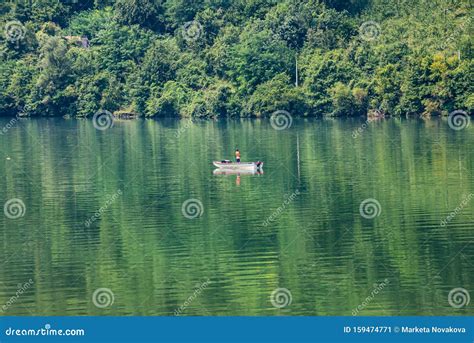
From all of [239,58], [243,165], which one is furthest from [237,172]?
[239,58]

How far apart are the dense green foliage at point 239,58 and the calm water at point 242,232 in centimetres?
2889

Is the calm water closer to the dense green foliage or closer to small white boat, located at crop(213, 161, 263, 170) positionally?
small white boat, located at crop(213, 161, 263, 170)

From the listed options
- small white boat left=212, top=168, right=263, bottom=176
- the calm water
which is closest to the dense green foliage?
the calm water

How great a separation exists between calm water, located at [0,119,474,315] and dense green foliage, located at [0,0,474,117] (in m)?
28.9

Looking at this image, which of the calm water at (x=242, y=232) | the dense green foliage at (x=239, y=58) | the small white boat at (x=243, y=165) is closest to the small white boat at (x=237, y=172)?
the small white boat at (x=243, y=165)

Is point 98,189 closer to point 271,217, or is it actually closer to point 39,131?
point 271,217

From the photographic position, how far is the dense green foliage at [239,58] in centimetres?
9288

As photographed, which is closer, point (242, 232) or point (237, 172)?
point (242, 232)

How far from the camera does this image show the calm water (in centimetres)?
2931

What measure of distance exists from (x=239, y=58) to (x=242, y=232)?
67579mm

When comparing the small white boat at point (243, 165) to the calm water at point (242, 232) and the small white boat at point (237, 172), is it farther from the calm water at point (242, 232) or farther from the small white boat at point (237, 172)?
the calm water at point (242, 232)

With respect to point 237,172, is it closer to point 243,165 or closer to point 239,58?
point 243,165

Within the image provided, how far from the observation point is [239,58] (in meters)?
104

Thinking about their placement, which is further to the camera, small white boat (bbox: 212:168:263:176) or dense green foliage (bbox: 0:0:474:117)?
dense green foliage (bbox: 0:0:474:117)
